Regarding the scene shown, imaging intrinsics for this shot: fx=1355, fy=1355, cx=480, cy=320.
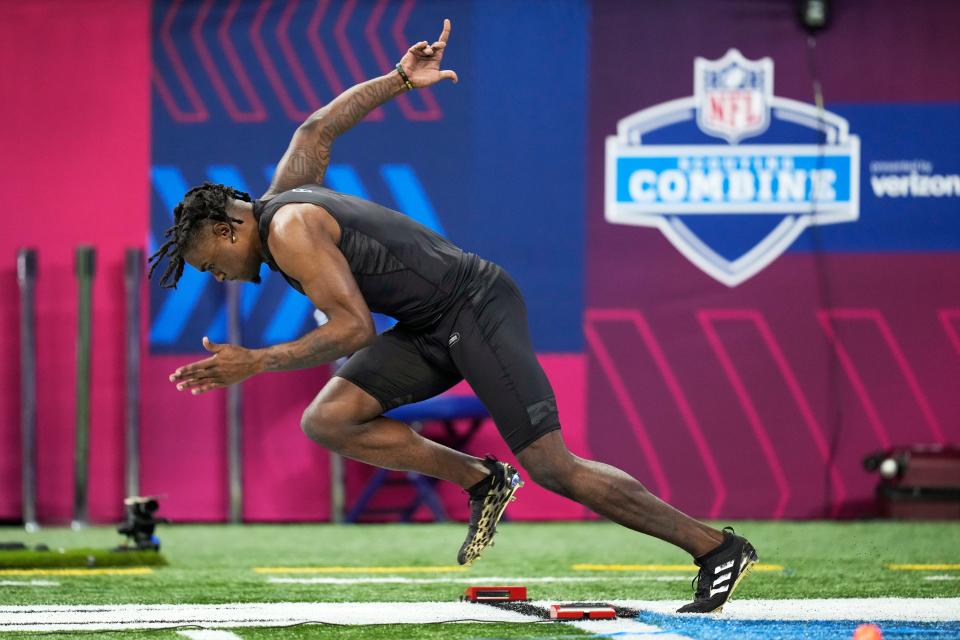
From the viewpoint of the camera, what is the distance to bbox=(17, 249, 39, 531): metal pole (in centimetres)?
800

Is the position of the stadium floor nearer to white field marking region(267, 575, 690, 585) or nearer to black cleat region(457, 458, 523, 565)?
white field marking region(267, 575, 690, 585)

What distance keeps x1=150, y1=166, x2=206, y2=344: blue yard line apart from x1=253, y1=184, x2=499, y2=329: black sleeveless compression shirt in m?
4.26

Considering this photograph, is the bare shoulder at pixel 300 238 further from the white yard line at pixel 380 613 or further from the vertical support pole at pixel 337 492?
the vertical support pole at pixel 337 492

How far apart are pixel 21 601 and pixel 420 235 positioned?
1826 millimetres

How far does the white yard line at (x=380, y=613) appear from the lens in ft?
12.5

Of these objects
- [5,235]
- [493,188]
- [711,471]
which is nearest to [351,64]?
[493,188]

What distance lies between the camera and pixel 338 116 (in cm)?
452

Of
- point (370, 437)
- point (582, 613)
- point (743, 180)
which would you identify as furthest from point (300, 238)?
point (743, 180)

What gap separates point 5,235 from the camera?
833 centimetres

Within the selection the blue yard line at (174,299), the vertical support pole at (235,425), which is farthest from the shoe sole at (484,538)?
the blue yard line at (174,299)

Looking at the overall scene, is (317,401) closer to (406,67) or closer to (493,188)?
(406,67)

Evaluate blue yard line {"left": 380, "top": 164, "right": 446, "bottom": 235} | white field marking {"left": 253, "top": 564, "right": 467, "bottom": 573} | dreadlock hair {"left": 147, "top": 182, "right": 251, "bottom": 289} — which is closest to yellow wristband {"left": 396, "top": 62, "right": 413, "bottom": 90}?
dreadlock hair {"left": 147, "top": 182, "right": 251, "bottom": 289}

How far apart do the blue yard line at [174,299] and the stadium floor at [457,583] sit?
118cm

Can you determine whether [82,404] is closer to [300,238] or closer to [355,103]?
[355,103]
